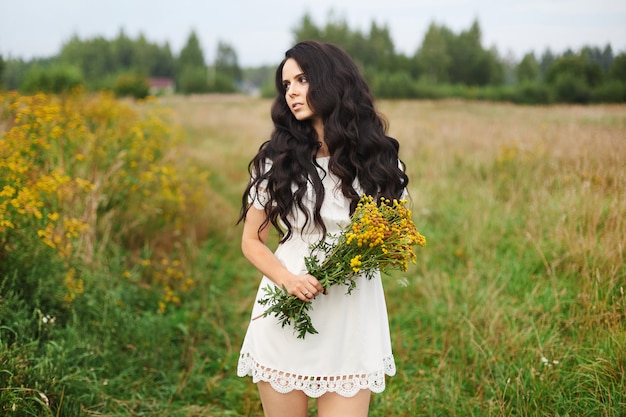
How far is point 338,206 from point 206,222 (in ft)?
14.0

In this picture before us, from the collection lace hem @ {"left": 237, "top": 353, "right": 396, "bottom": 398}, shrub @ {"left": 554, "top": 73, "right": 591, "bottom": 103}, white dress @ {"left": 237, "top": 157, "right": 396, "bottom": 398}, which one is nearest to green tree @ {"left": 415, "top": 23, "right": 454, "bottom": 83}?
shrub @ {"left": 554, "top": 73, "right": 591, "bottom": 103}

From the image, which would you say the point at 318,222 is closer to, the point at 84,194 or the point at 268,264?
the point at 268,264

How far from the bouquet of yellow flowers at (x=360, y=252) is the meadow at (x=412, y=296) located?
1.95ft

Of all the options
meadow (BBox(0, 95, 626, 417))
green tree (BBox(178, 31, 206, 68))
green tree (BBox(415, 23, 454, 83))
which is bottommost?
meadow (BBox(0, 95, 626, 417))

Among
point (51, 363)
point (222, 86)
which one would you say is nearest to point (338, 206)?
point (51, 363)

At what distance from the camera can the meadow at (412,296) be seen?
2855mm

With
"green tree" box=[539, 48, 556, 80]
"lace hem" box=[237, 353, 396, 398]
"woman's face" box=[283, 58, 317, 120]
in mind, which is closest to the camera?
"lace hem" box=[237, 353, 396, 398]

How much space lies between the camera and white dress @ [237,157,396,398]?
2004 mm

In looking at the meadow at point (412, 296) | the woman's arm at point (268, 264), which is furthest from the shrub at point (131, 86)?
the woman's arm at point (268, 264)

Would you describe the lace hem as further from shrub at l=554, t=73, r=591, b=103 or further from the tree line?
shrub at l=554, t=73, r=591, b=103

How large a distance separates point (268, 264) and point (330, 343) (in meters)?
0.40

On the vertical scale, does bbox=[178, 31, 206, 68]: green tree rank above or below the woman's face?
above

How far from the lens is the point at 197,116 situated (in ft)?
55.9

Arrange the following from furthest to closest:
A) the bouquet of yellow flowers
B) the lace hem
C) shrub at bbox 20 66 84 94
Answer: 1. shrub at bbox 20 66 84 94
2. the lace hem
3. the bouquet of yellow flowers
